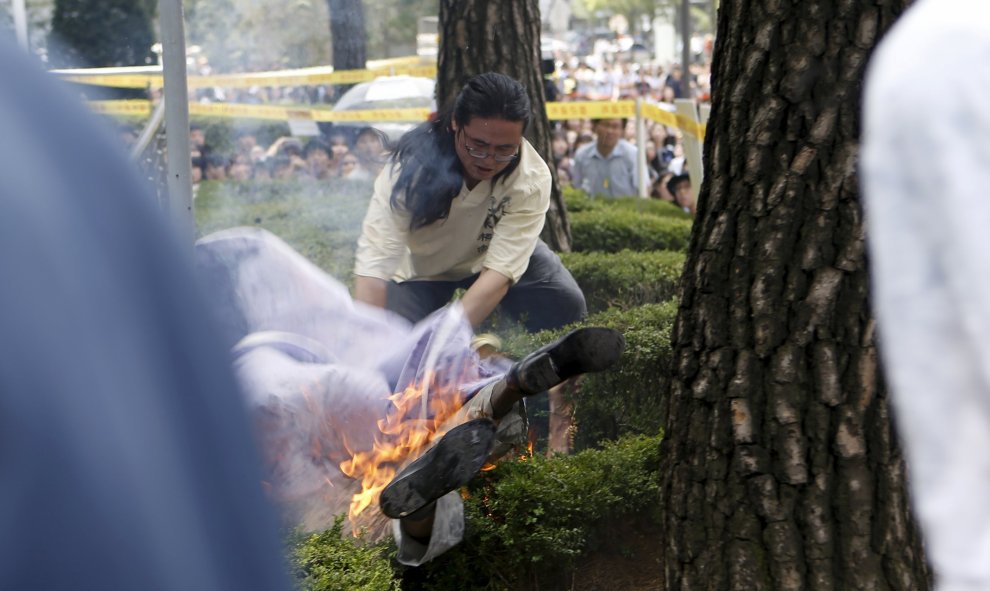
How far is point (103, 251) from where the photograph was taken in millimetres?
1091

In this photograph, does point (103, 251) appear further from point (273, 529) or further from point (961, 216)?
point (961, 216)

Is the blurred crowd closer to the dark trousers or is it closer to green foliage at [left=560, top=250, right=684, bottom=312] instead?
green foliage at [left=560, top=250, right=684, bottom=312]

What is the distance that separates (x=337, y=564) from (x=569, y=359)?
1.02 metres

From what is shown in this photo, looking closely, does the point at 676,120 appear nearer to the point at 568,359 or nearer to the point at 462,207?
→ the point at 462,207

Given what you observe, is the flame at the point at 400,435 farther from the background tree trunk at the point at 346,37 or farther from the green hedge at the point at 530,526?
the background tree trunk at the point at 346,37

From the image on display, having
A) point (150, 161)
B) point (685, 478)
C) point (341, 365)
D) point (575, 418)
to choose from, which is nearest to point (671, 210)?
point (150, 161)

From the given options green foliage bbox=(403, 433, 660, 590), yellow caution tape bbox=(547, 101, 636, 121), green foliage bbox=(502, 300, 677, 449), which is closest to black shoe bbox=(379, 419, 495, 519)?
green foliage bbox=(403, 433, 660, 590)

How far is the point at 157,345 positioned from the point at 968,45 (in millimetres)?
885

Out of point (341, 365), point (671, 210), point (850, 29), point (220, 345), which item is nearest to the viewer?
point (220, 345)

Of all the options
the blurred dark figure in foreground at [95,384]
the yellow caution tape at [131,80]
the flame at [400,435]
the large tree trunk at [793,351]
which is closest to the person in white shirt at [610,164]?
the yellow caution tape at [131,80]

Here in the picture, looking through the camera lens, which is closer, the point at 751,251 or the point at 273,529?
the point at 273,529

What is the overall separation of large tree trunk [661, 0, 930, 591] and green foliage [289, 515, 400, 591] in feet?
2.86

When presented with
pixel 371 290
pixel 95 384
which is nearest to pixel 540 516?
pixel 371 290

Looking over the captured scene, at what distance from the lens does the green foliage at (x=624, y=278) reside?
703cm
